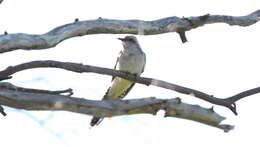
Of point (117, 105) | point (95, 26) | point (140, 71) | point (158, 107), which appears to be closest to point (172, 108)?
point (158, 107)

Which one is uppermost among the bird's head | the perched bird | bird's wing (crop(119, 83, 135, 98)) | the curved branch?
the curved branch

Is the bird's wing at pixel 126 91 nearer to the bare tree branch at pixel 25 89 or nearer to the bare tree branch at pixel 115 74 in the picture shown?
the bare tree branch at pixel 115 74

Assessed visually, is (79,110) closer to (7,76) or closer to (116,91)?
(7,76)

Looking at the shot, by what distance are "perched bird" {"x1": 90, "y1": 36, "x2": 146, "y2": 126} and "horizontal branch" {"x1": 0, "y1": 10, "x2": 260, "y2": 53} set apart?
2.71m

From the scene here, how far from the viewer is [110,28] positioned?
7039 millimetres

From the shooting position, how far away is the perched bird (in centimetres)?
1025

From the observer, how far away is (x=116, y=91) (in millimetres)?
10594

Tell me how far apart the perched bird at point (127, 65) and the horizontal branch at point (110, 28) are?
107 inches

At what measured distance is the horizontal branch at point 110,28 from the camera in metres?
6.53

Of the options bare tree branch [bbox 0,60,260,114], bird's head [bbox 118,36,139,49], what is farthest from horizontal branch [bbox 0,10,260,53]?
bird's head [bbox 118,36,139,49]

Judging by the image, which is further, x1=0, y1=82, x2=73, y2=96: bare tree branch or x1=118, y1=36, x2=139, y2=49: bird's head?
x1=118, y1=36, x2=139, y2=49: bird's head

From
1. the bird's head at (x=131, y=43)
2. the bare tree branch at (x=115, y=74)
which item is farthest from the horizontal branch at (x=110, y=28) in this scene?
the bird's head at (x=131, y=43)

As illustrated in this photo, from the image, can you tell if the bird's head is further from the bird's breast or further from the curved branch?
the curved branch

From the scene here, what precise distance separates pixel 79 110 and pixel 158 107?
669 millimetres
